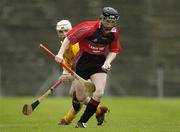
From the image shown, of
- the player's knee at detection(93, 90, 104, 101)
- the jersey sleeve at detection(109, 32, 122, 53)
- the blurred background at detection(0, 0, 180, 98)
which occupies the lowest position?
the blurred background at detection(0, 0, 180, 98)

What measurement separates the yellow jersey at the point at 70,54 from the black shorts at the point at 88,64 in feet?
2.56

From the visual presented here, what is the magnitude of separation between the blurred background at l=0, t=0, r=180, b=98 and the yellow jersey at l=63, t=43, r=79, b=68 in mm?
20400

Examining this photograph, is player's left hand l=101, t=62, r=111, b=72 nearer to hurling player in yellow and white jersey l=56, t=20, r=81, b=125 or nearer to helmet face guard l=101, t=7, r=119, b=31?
helmet face guard l=101, t=7, r=119, b=31

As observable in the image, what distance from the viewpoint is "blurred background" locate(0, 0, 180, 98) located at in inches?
1485

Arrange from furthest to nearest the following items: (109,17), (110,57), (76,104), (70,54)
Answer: (70,54)
(76,104)
(110,57)
(109,17)

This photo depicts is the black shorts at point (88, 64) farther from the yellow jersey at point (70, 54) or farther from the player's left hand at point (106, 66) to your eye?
the yellow jersey at point (70, 54)

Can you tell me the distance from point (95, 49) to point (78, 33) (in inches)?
18.2

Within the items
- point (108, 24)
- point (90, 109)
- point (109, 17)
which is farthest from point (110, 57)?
point (90, 109)

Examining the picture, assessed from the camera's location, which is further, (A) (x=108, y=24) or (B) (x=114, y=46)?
(B) (x=114, y=46)

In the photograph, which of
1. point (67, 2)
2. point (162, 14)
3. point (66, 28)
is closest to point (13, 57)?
point (67, 2)

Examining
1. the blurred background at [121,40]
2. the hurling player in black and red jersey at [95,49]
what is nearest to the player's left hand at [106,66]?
the hurling player in black and red jersey at [95,49]

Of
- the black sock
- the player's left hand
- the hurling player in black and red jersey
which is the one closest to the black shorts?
the hurling player in black and red jersey

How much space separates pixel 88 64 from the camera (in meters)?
15.6

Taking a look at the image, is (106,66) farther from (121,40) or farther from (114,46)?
(121,40)
